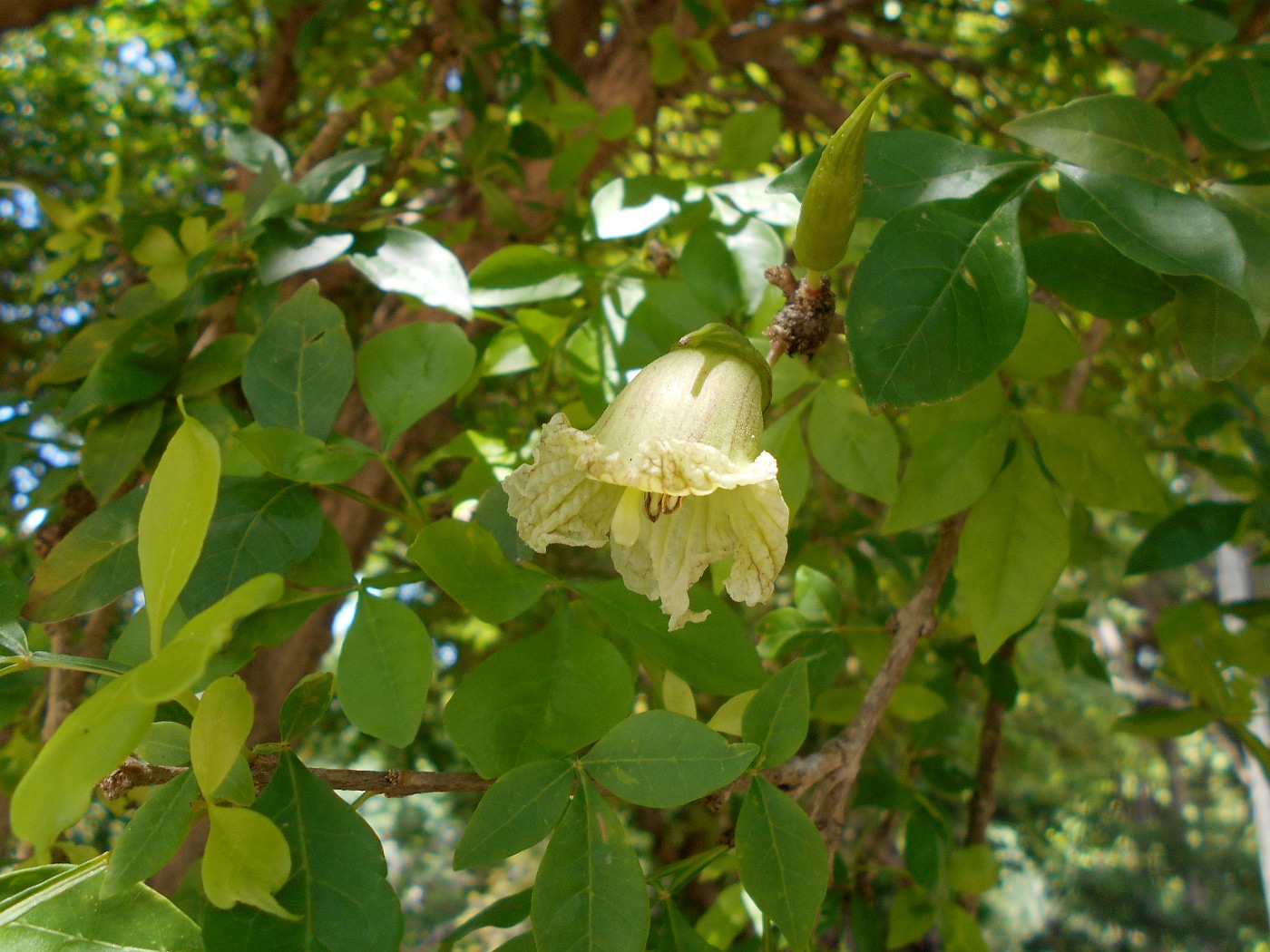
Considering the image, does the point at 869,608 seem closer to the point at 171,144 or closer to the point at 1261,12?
the point at 1261,12

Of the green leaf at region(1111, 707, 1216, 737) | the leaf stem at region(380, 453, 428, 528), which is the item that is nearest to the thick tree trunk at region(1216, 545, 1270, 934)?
the green leaf at region(1111, 707, 1216, 737)

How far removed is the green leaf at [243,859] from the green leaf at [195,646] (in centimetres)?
12

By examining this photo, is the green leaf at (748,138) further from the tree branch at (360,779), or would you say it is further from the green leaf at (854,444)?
the tree branch at (360,779)

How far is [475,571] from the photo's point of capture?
1.97 ft

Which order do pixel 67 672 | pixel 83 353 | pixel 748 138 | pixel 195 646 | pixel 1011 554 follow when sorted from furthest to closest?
pixel 748 138 < pixel 83 353 < pixel 67 672 < pixel 1011 554 < pixel 195 646

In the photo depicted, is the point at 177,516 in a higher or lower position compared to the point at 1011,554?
higher

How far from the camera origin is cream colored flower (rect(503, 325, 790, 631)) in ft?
1.76

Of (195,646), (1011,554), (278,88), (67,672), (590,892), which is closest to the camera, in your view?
(195,646)

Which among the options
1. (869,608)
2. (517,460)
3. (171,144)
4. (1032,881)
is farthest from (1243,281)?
(1032,881)

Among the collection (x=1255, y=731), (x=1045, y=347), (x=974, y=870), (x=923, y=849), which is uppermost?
(x=1045, y=347)

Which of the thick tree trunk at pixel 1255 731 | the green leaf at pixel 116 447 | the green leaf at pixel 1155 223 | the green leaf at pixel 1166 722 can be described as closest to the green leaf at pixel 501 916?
the green leaf at pixel 116 447

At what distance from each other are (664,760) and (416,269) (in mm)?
525

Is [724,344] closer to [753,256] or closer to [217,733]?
[753,256]

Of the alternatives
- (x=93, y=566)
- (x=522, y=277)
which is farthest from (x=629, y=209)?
(x=93, y=566)
